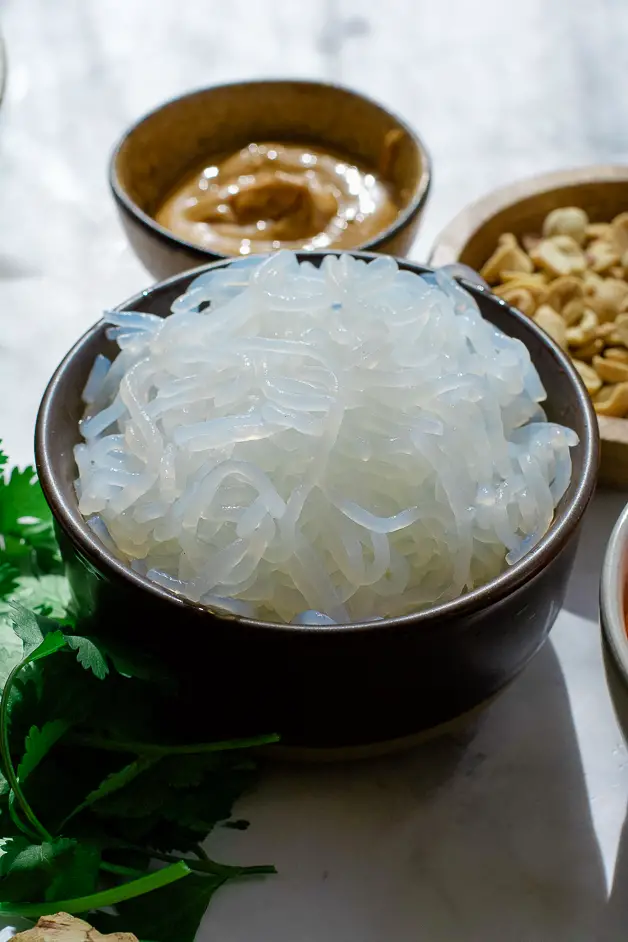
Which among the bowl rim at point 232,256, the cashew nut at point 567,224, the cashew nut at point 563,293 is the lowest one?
the cashew nut at point 563,293

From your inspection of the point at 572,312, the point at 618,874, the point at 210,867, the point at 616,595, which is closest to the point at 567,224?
the point at 572,312

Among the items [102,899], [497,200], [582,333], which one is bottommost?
[102,899]

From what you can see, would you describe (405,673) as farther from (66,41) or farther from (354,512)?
(66,41)

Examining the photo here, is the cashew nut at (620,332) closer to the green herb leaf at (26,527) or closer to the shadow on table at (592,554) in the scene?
the shadow on table at (592,554)

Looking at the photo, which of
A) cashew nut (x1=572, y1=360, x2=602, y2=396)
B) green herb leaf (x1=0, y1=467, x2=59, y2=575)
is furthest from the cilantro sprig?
cashew nut (x1=572, y1=360, x2=602, y2=396)

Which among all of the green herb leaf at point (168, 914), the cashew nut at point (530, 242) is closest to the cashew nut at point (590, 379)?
the cashew nut at point (530, 242)

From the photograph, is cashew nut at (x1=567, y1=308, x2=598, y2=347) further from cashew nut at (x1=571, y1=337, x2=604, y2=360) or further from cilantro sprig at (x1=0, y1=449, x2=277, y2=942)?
cilantro sprig at (x1=0, y1=449, x2=277, y2=942)

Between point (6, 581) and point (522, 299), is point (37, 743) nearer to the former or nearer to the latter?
point (6, 581)
